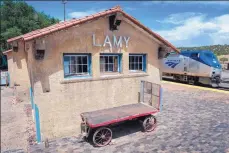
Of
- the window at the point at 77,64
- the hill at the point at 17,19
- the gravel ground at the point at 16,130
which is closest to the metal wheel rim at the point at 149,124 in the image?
the window at the point at 77,64

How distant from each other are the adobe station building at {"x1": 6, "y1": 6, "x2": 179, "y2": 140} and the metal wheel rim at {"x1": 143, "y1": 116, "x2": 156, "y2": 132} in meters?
1.38

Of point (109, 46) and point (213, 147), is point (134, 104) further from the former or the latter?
point (213, 147)

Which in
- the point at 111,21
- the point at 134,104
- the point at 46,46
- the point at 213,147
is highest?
the point at 111,21

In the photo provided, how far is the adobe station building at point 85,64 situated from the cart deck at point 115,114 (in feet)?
1.42

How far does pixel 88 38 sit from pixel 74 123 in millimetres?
3467

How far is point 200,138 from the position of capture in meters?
7.21

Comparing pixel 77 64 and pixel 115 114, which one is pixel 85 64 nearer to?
pixel 77 64

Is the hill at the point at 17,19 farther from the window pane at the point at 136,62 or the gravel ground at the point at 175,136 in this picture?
the gravel ground at the point at 175,136

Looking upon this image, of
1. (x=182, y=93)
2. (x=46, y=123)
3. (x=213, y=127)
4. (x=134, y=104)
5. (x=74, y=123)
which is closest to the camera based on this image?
(x=46, y=123)

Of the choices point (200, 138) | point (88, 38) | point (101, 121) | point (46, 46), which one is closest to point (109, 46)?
point (88, 38)

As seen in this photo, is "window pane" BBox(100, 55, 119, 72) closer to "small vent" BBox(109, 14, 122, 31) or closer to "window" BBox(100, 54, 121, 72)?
"window" BBox(100, 54, 121, 72)

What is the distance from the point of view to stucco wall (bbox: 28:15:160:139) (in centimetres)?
685

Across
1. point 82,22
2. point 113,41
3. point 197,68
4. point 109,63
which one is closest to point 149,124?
point 109,63

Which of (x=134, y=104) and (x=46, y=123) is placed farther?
(x=134, y=104)
